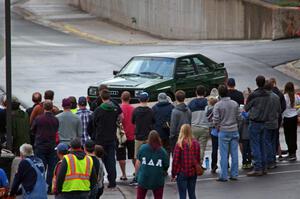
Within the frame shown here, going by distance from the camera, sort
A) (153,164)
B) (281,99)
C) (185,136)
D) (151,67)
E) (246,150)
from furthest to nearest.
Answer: (151,67)
(281,99)
(246,150)
(185,136)
(153,164)

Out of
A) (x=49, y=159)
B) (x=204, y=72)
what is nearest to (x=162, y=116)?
(x=49, y=159)

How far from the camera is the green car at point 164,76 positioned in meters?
23.8

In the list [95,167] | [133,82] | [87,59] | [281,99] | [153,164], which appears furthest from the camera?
[87,59]

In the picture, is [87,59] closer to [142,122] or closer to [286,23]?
[286,23]

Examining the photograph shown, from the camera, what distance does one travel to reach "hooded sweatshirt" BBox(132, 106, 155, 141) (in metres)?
17.1

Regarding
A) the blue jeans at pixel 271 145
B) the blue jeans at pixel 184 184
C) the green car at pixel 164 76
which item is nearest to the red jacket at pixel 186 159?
the blue jeans at pixel 184 184

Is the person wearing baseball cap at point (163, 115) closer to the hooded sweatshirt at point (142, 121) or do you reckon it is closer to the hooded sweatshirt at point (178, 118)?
the hooded sweatshirt at point (142, 121)

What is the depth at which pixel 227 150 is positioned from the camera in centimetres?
1734

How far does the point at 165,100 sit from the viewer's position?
699 inches

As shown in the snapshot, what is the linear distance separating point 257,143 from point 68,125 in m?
3.52

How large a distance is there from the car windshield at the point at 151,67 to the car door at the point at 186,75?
183 mm

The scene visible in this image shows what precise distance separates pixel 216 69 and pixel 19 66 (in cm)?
1005

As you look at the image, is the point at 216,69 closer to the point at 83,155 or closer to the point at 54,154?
the point at 54,154

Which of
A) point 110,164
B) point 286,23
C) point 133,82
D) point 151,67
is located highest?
point 286,23
